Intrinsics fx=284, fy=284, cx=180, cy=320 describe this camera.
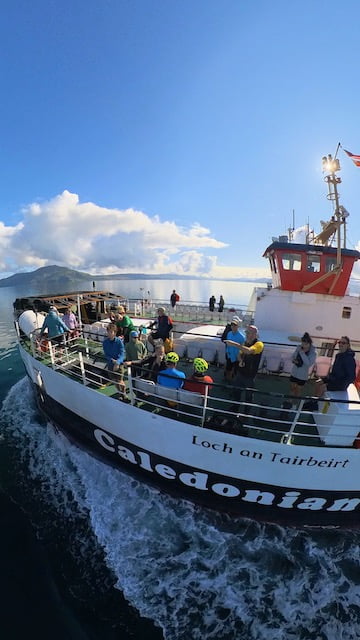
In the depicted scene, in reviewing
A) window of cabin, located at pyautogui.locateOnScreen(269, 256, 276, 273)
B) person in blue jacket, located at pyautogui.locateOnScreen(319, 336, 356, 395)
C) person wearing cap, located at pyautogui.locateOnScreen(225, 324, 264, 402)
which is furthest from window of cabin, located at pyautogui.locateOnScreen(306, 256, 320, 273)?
person wearing cap, located at pyautogui.locateOnScreen(225, 324, 264, 402)

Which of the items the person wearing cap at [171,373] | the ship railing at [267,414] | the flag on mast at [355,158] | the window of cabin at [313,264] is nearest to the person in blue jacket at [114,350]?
the ship railing at [267,414]

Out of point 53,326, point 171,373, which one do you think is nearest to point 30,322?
point 53,326

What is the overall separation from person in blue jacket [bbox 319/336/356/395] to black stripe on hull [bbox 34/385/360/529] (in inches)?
77.0

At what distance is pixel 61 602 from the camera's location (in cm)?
477

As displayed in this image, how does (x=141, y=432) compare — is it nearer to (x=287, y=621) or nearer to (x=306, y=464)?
(x=306, y=464)

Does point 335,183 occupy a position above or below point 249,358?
above

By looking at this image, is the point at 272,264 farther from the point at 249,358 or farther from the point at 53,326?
the point at 53,326

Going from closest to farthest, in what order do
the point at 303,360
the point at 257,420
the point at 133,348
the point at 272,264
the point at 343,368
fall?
the point at 343,368 < the point at 303,360 < the point at 257,420 < the point at 133,348 < the point at 272,264

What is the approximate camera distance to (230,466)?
5281 mm

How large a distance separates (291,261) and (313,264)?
0.71 meters

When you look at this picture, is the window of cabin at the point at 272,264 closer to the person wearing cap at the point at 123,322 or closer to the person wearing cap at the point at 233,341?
the person wearing cap at the point at 233,341

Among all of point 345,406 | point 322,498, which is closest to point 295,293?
point 345,406

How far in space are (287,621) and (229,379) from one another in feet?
14.3

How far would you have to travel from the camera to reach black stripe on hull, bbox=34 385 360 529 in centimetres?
537
